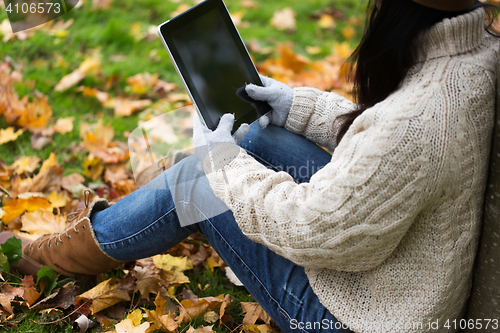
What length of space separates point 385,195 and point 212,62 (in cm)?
67

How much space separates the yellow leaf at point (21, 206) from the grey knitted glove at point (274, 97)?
944mm

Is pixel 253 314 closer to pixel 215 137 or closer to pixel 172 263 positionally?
pixel 172 263

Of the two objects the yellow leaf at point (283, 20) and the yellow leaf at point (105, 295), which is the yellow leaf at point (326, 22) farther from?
the yellow leaf at point (105, 295)

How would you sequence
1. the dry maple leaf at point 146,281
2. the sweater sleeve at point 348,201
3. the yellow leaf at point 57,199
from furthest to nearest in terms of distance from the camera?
the yellow leaf at point 57,199
the dry maple leaf at point 146,281
the sweater sleeve at point 348,201

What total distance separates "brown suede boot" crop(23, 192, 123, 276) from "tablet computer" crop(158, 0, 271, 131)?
1.71 feet

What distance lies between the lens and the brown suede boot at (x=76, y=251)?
1.29 meters

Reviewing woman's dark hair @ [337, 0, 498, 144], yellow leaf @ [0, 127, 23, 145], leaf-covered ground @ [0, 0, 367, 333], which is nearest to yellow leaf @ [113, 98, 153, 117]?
leaf-covered ground @ [0, 0, 367, 333]

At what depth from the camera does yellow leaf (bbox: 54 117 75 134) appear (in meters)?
2.04

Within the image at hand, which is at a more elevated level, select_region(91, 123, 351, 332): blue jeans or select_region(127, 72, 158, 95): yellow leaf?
select_region(127, 72, 158, 95): yellow leaf

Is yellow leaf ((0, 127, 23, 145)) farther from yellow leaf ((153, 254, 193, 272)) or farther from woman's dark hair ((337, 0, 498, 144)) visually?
woman's dark hair ((337, 0, 498, 144))

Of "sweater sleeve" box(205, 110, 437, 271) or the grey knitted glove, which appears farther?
the grey knitted glove

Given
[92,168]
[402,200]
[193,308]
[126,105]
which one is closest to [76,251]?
[193,308]

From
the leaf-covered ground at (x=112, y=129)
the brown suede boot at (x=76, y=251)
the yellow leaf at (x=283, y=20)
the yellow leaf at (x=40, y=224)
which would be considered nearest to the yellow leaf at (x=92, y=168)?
the leaf-covered ground at (x=112, y=129)

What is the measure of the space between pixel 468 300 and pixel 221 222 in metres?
0.66
